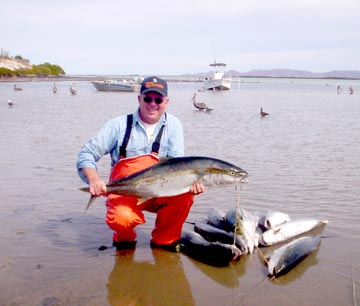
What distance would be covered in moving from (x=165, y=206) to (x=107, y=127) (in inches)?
52.4

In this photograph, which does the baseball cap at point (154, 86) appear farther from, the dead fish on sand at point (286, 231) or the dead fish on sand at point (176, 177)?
the dead fish on sand at point (286, 231)

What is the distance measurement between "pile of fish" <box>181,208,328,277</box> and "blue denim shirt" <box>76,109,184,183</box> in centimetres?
129

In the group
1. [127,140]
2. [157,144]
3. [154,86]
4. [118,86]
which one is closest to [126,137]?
[127,140]

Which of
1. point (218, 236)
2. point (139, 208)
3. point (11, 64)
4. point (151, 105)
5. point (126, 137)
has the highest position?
point (151, 105)

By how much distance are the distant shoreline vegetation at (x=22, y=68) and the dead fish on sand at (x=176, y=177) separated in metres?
109

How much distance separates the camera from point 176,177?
550cm

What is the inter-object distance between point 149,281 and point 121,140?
186 centimetres

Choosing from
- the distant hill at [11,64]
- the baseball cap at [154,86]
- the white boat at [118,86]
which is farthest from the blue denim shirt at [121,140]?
the distant hill at [11,64]

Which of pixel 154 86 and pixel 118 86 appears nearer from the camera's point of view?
pixel 154 86

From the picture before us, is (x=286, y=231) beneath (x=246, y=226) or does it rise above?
beneath

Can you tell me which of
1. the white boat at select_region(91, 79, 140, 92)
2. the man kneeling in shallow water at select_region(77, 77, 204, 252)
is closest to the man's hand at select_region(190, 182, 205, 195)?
the man kneeling in shallow water at select_region(77, 77, 204, 252)

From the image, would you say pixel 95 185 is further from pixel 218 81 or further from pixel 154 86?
pixel 218 81

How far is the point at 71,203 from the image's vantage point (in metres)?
8.67

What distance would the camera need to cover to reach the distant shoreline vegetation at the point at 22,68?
111m
